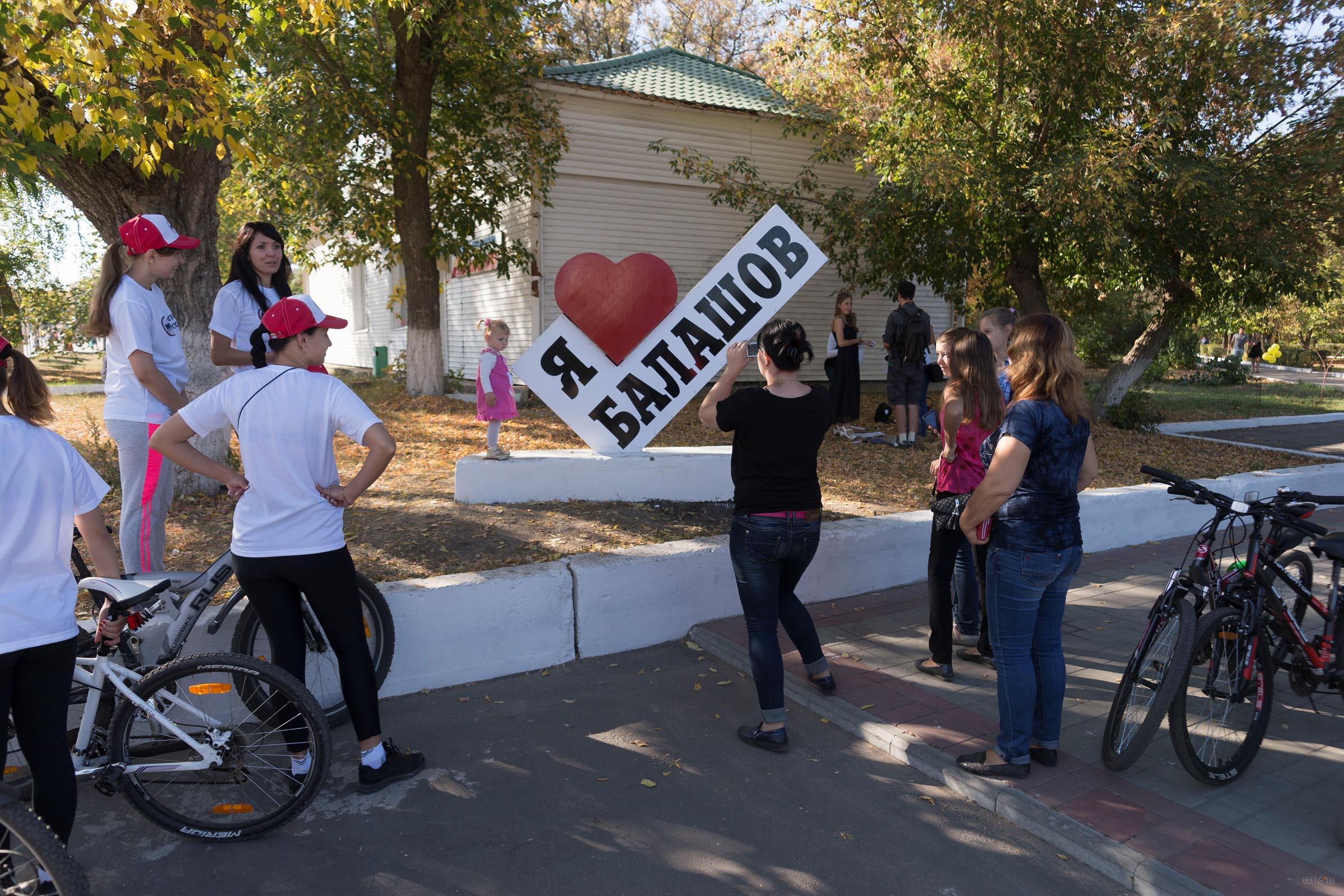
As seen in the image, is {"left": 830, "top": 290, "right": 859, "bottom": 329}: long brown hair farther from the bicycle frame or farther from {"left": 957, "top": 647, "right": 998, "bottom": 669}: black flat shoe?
the bicycle frame

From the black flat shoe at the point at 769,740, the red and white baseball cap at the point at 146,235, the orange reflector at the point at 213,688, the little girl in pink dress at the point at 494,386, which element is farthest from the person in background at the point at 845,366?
the orange reflector at the point at 213,688

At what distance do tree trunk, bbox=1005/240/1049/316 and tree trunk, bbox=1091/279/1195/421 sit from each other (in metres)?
1.57

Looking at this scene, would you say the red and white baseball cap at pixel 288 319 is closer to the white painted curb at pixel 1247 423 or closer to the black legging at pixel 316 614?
the black legging at pixel 316 614

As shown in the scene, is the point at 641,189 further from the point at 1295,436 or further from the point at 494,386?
the point at 1295,436

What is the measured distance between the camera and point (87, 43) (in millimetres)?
5293

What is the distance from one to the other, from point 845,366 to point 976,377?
6608 millimetres

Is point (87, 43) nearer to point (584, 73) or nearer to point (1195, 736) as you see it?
point (1195, 736)

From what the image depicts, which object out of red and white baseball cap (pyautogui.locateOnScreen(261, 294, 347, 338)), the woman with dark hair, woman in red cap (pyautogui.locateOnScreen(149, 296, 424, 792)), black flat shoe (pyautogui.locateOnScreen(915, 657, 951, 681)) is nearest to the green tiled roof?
the woman with dark hair

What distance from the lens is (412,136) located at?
12.6 m

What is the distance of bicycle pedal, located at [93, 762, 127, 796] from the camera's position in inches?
120

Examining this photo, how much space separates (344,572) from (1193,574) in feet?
11.6

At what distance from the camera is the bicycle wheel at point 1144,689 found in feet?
11.5

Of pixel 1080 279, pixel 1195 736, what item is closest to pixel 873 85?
pixel 1080 279

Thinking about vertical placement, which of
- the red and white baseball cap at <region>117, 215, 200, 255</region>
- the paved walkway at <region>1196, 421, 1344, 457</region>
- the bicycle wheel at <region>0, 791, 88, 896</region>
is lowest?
the bicycle wheel at <region>0, 791, 88, 896</region>
